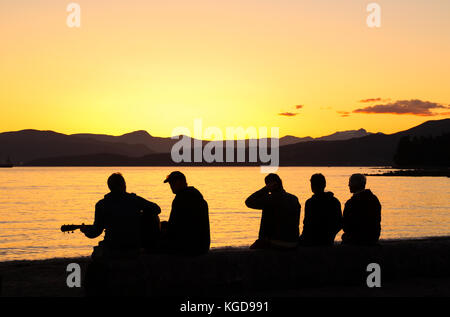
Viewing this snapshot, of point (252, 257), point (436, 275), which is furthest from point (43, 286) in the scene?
point (436, 275)

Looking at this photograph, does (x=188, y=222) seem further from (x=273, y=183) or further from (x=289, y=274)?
(x=289, y=274)

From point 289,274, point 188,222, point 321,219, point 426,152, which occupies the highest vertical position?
point 188,222

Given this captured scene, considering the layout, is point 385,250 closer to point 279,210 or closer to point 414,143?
point 279,210

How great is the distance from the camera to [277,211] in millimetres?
8789

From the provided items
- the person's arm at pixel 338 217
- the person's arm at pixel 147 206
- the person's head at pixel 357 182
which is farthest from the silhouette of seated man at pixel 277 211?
the person's arm at pixel 147 206

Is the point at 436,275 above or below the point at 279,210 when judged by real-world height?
below

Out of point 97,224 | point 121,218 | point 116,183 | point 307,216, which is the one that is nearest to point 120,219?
point 121,218

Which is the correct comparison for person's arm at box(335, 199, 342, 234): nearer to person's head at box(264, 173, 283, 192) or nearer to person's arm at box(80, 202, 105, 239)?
person's head at box(264, 173, 283, 192)

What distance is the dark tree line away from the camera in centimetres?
18200

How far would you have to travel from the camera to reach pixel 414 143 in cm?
18638

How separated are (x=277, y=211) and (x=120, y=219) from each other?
8.56 feet

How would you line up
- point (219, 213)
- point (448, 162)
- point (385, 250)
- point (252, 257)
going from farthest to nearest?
point (448, 162) < point (219, 213) < point (385, 250) < point (252, 257)

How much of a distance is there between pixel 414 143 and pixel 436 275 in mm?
187039

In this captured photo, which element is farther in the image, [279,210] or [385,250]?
[385,250]
